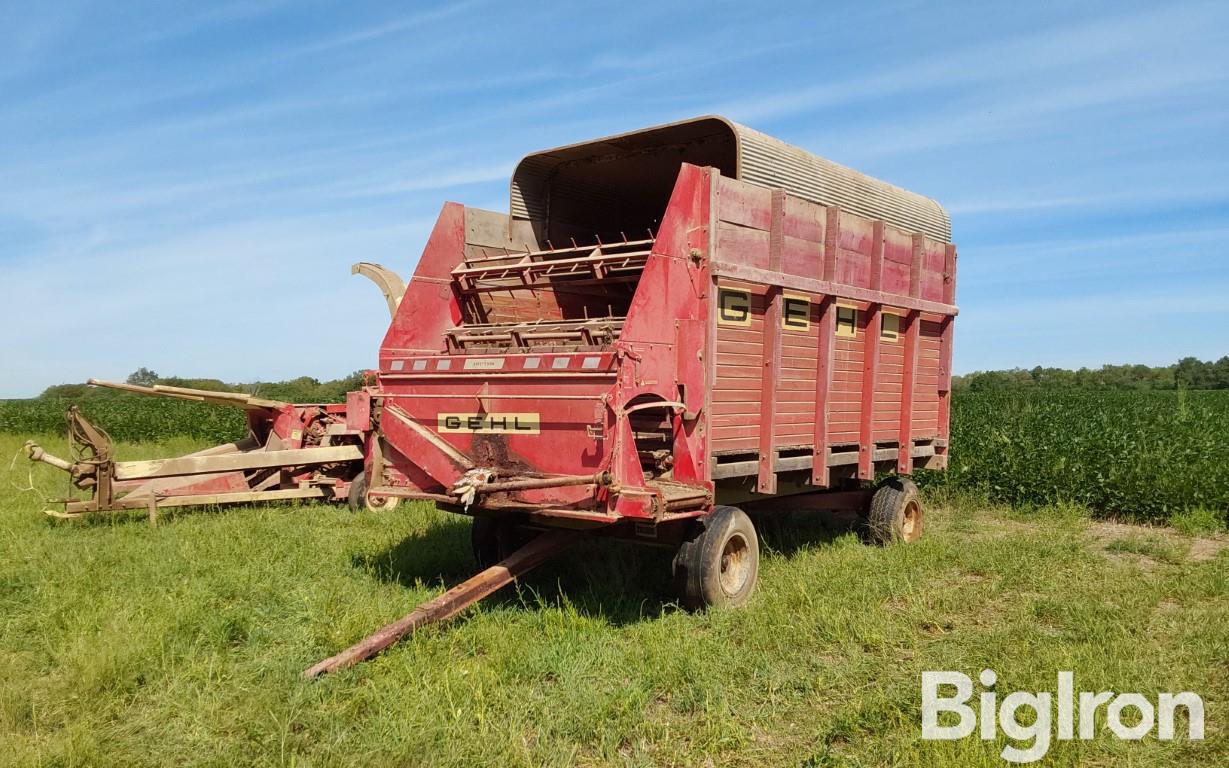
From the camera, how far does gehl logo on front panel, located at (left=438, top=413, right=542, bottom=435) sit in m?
5.59

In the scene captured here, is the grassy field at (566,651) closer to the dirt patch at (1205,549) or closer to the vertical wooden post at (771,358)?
the dirt patch at (1205,549)

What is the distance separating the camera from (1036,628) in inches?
215

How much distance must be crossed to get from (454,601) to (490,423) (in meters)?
1.18

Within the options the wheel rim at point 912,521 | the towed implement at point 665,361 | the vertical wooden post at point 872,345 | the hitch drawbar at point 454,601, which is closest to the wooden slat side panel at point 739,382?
the towed implement at point 665,361

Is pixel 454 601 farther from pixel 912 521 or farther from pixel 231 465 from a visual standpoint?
pixel 912 521

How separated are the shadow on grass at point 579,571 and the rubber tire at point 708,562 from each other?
0.28m

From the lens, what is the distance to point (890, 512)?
26.7 ft

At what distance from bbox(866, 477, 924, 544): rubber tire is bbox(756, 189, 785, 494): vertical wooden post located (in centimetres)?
230

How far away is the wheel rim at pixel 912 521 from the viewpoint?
8555mm

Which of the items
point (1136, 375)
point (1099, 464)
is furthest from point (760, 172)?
point (1136, 375)

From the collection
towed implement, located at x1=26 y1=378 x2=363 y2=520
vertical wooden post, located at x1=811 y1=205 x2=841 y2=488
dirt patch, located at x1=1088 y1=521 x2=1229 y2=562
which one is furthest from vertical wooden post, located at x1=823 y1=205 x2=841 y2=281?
towed implement, located at x1=26 y1=378 x2=363 y2=520

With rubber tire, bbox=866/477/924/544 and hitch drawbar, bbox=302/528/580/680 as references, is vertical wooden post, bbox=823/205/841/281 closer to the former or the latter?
rubber tire, bbox=866/477/924/544

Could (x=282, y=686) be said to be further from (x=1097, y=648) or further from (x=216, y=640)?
(x=1097, y=648)

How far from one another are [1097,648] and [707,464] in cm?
243
